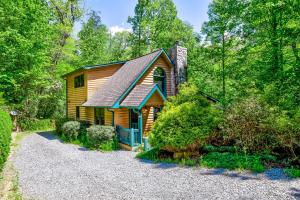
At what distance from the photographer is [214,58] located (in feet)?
64.7

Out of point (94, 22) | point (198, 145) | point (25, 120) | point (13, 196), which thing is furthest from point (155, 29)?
point (13, 196)

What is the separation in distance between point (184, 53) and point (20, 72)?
15.1 metres

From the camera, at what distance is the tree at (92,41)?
105 feet

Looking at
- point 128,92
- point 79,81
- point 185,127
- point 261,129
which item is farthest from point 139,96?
point 79,81

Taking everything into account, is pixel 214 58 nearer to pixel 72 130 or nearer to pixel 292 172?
pixel 72 130

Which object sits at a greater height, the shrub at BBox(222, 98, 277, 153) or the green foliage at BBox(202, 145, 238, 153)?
the shrub at BBox(222, 98, 277, 153)

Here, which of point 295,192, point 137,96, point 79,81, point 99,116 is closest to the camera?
point 295,192

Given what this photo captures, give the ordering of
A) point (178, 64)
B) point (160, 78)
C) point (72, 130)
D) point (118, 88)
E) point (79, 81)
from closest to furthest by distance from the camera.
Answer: point (118, 88)
point (72, 130)
point (178, 64)
point (160, 78)
point (79, 81)

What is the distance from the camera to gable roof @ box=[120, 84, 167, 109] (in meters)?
11.8

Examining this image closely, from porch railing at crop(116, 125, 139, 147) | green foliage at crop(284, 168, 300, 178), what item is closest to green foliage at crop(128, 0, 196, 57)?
porch railing at crop(116, 125, 139, 147)

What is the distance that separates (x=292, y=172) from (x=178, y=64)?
10252mm

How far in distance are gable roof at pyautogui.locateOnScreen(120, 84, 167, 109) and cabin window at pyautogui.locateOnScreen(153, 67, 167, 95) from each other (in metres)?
2.55

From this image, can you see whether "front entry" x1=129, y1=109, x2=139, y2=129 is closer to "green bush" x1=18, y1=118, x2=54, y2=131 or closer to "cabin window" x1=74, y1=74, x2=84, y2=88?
"cabin window" x1=74, y1=74, x2=84, y2=88

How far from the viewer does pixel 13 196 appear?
5957 mm
